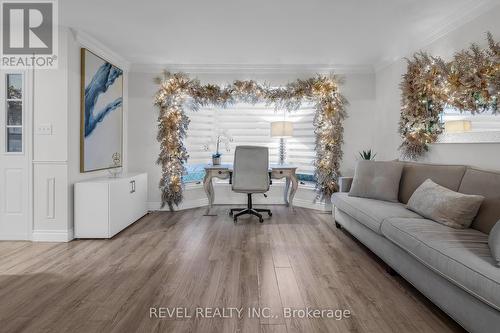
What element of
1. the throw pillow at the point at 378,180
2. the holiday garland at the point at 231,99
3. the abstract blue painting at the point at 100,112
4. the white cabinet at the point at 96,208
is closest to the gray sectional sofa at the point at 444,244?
the throw pillow at the point at 378,180

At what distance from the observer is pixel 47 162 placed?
341 centimetres

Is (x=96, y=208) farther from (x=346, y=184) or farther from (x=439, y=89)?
(x=439, y=89)

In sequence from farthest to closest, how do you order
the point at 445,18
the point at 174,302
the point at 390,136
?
the point at 390,136
the point at 445,18
the point at 174,302

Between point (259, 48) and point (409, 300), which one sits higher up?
point (259, 48)

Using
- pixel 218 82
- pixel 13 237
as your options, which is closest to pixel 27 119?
pixel 13 237

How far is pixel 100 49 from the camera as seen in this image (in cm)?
408

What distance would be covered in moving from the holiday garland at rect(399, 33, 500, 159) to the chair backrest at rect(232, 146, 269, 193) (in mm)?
1939

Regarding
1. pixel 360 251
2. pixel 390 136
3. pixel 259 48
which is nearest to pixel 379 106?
pixel 390 136

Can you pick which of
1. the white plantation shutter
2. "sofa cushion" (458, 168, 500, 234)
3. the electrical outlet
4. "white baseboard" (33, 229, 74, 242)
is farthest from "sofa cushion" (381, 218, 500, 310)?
the electrical outlet

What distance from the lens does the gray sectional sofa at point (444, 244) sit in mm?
1576

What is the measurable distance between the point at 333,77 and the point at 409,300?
381 cm

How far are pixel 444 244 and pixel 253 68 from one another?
398 centimetres

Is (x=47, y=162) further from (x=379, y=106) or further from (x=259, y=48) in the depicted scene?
(x=379, y=106)

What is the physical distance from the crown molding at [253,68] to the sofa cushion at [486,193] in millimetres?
2953
